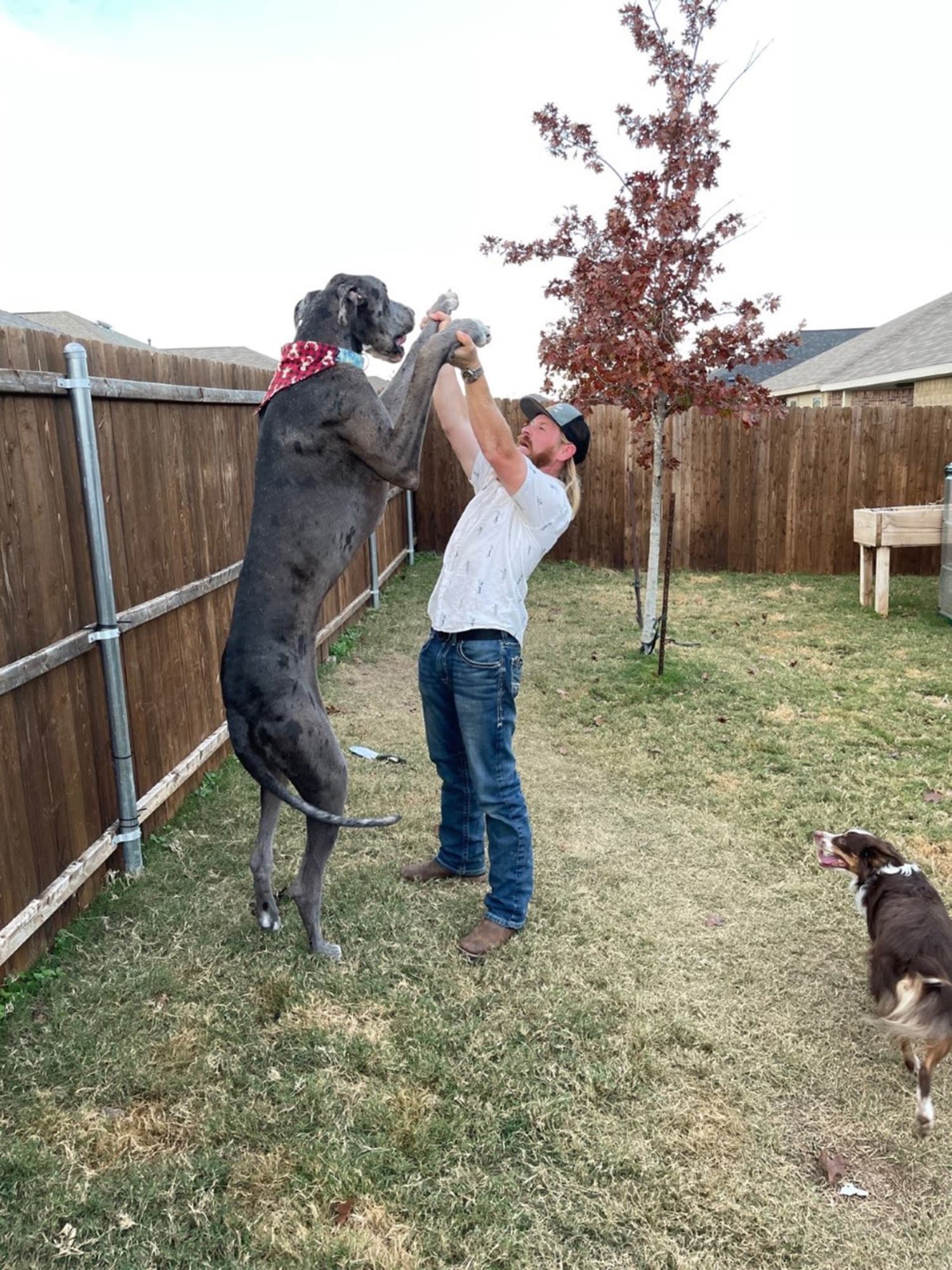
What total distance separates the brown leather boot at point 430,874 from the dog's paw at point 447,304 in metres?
2.41

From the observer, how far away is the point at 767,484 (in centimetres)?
1238

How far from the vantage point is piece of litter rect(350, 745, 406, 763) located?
539 centimetres

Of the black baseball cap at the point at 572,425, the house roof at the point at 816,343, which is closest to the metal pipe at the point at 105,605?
the black baseball cap at the point at 572,425

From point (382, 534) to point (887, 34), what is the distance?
274 inches

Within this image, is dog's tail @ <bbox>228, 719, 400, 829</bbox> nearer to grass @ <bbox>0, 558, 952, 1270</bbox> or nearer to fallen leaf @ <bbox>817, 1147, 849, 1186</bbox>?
grass @ <bbox>0, 558, 952, 1270</bbox>

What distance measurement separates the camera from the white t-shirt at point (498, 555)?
3197 millimetres

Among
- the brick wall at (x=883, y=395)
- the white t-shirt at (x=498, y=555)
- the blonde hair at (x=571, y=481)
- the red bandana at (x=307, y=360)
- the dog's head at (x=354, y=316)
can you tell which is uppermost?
the brick wall at (x=883, y=395)

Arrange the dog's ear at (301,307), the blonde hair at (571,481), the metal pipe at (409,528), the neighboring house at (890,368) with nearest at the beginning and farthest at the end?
the dog's ear at (301,307) < the blonde hair at (571,481) < the metal pipe at (409,528) < the neighboring house at (890,368)

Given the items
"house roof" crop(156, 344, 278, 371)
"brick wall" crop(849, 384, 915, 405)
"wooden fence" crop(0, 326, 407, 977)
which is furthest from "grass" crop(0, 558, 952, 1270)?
"house roof" crop(156, 344, 278, 371)

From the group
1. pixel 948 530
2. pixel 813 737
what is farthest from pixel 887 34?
pixel 813 737

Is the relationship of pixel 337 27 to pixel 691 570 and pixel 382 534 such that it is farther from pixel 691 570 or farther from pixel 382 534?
pixel 691 570

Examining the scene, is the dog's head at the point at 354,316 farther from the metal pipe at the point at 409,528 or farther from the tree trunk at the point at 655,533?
the metal pipe at the point at 409,528

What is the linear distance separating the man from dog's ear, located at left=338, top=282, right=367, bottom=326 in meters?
0.63

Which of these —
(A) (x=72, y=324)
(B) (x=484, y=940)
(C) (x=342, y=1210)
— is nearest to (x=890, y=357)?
(A) (x=72, y=324)
